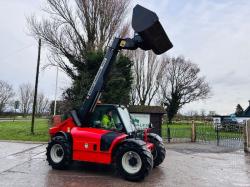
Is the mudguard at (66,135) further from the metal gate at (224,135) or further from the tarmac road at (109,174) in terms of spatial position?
the metal gate at (224,135)

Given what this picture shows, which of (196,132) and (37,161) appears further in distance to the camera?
(196,132)

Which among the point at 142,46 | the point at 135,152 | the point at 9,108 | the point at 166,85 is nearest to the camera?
the point at 135,152

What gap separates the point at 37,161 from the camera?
10.2 m

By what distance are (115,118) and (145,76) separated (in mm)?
41436

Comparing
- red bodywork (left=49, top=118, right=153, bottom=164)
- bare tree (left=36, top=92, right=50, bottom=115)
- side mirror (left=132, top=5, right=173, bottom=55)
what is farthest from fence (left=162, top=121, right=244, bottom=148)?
bare tree (left=36, top=92, right=50, bottom=115)

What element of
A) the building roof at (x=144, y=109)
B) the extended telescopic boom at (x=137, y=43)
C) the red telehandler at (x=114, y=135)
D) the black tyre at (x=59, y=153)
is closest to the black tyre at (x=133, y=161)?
the red telehandler at (x=114, y=135)

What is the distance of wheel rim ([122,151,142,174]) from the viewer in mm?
7740

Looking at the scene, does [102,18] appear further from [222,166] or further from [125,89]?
[222,166]

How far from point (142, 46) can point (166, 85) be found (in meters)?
47.0

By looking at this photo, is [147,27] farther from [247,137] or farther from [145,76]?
[145,76]

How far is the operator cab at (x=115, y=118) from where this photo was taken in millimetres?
8562

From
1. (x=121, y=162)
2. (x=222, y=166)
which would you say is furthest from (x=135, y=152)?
(x=222, y=166)

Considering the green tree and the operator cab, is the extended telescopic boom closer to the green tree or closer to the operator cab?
the operator cab

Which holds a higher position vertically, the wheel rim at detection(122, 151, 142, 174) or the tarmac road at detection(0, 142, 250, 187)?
the wheel rim at detection(122, 151, 142, 174)
